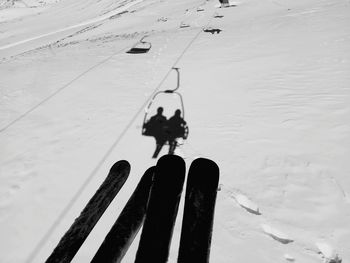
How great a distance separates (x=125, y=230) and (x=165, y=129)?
3.70m

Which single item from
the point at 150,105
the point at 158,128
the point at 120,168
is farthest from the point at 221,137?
the point at 120,168

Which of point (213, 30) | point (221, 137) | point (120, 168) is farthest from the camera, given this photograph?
point (213, 30)

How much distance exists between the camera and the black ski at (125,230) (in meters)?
1.92

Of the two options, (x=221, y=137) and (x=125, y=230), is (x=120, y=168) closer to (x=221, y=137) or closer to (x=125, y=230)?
(x=125, y=230)

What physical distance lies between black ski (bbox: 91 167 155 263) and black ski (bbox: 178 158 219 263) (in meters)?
0.48

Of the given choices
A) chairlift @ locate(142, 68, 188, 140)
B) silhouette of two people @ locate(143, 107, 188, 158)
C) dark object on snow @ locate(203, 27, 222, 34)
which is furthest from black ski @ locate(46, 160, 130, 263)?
dark object on snow @ locate(203, 27, 222, 34)

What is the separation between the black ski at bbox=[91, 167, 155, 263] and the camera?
192cm

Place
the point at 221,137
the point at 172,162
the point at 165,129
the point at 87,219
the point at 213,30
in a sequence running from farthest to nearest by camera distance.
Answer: the point at 213,30
the point at 165,129
the point at 221,137
the point at 87,219
the point at 172,162

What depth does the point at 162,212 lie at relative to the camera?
1936 millimetres

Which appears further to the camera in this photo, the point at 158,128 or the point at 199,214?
the point at 158,128

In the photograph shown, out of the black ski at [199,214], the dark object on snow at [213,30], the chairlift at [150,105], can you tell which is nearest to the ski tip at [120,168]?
the black ski at [199,214]

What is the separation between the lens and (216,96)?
692 cm

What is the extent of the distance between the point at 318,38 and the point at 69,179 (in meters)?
10.1

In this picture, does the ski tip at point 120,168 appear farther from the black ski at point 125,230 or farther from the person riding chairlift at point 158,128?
the person riding chairlift at point 158,128
